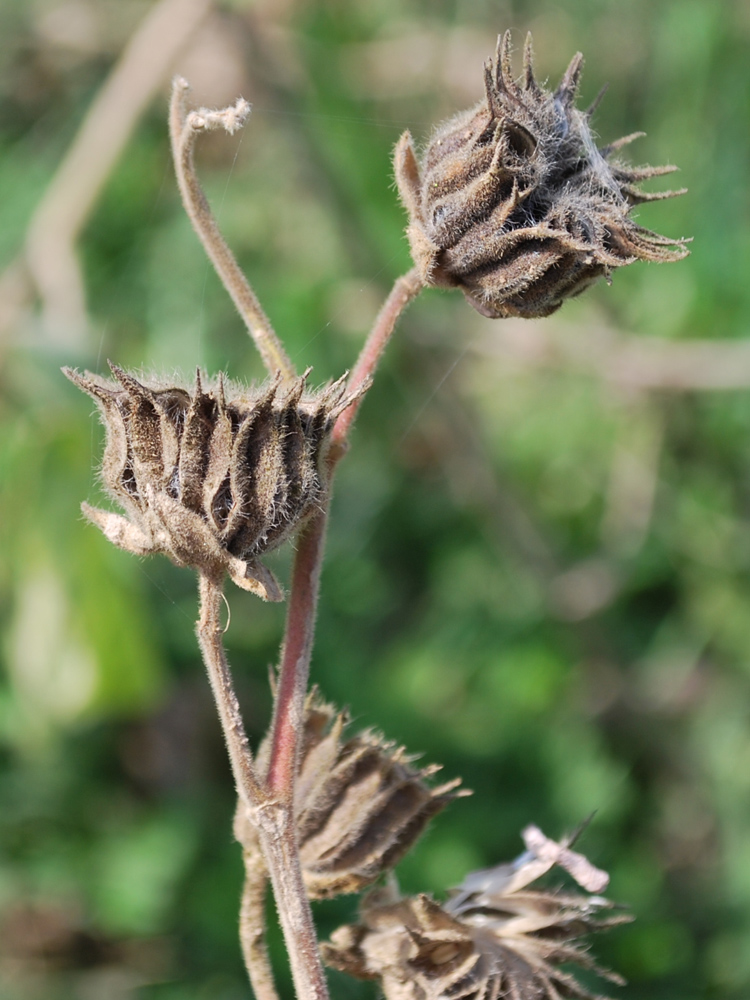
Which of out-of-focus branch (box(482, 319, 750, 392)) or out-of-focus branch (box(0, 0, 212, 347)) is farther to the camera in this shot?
out-of-focus branch (box(482, 319, 750, 392))

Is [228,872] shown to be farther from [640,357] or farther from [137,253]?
[137,253]

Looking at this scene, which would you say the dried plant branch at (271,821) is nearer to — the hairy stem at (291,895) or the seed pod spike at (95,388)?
the hairy stem at (291,895)

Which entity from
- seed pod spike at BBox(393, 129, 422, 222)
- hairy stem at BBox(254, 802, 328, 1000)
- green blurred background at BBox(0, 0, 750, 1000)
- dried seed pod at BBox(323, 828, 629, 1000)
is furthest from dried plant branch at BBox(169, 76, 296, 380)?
green blurred background at BBox(0, 0, 750, 1000)

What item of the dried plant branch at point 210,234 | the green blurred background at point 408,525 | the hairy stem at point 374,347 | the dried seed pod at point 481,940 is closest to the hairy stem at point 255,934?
the dried seed pod at point 481,940

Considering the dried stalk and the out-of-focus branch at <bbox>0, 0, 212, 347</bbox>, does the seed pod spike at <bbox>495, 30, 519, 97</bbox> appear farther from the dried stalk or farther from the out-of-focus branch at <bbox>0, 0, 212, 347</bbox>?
the out-of-focus branch at <bbox>0, 0, 212, 347</bbox>

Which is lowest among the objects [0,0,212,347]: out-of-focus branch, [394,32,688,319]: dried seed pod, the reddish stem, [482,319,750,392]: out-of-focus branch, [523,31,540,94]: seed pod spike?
the reddish stem

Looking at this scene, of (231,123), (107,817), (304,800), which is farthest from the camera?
(107,817)

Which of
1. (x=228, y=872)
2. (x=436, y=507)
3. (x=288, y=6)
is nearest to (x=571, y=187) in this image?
(x=228, y=872)
